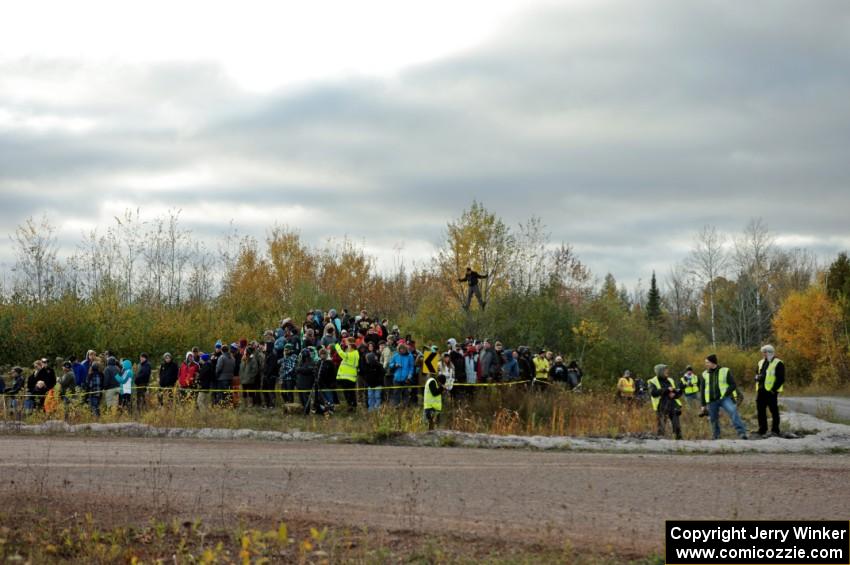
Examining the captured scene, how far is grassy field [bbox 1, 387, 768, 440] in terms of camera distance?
21516 millimetres

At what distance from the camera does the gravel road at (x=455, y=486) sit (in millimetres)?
11133

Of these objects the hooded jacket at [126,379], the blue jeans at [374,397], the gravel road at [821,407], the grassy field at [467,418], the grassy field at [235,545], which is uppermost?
the hooded jacket at [126,379]

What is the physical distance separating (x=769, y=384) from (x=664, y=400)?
8.24 ft

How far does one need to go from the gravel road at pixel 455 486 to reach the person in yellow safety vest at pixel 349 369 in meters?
5.35

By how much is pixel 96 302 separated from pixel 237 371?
1763 cm

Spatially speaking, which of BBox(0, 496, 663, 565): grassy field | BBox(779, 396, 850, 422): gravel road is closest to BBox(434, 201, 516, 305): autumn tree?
BBox(779, 396, 850, 422): gravel road

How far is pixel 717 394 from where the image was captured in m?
20.4

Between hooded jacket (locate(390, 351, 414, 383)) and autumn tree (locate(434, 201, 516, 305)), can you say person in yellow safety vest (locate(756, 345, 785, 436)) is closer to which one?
hooded jacket (locate(390, 351, 414, 383))

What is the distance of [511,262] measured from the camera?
55000 mm

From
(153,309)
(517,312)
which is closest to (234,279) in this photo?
(153,309)

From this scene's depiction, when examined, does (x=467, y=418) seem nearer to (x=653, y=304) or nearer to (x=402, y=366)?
(x=402, y=366)

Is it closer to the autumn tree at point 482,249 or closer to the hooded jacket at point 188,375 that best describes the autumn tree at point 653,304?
the autumn tree at point 482,249

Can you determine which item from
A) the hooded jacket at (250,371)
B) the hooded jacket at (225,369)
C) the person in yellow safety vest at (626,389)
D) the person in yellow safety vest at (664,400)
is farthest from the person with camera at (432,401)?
the person in yellow safety vest at (626,389)

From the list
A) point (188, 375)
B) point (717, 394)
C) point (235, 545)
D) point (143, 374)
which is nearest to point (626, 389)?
point (717, 394)
